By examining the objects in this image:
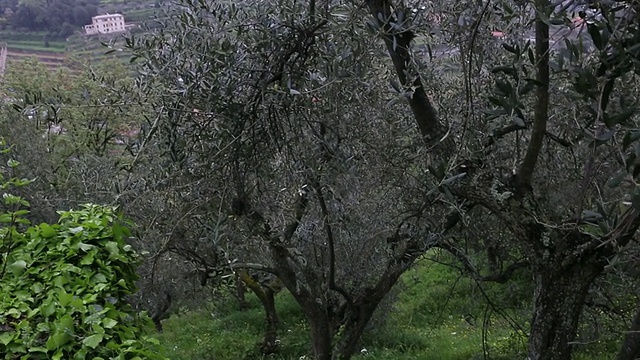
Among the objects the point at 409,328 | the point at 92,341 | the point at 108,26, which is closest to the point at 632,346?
the point at 92,341

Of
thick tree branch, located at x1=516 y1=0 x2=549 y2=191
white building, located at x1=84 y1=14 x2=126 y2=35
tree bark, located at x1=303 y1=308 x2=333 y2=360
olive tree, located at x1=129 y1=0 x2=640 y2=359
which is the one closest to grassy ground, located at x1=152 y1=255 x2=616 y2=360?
tree bark, located at x1=303 y1=308 x2=333 y2=360

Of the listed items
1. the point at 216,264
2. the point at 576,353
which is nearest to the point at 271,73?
the point at 216,264

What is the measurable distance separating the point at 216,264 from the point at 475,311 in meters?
5.98

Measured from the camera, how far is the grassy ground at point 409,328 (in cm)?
861

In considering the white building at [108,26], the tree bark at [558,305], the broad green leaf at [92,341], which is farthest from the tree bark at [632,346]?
the white building at [108,26]

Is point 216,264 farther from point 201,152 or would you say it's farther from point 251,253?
point 201,152

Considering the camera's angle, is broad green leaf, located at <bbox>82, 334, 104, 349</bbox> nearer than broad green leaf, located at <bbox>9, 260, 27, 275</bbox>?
Yes

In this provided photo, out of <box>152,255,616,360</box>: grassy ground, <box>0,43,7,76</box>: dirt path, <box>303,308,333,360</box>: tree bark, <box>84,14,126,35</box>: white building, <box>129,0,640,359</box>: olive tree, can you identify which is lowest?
<box>152,255,616,360</box>: grassy ground

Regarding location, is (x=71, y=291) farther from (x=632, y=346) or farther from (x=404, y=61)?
(x=632, y=346)

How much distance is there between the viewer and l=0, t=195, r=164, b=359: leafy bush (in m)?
2.42

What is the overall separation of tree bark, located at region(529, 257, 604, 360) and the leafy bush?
91.6 inches

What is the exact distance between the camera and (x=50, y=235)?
10.3 ft

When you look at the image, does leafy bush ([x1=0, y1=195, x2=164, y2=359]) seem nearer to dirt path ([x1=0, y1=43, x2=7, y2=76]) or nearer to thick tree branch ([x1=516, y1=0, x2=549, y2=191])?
thick tree branch ([x1=516, y1=0, x2=549, y2=191])

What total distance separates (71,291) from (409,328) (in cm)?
927
